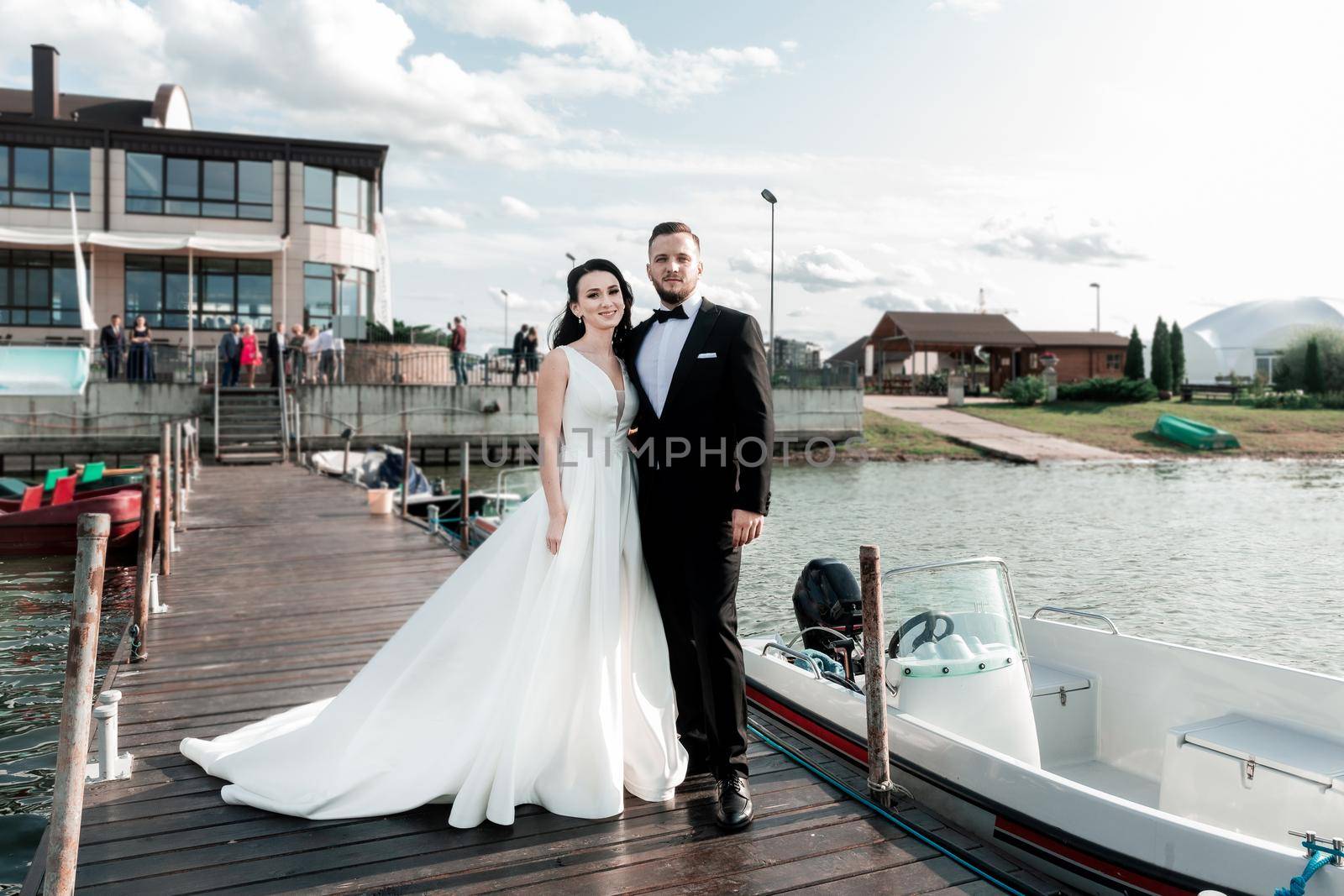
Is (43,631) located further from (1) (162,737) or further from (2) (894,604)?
(2) (894,604)

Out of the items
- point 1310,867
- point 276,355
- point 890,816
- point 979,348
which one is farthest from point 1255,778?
point 979,348

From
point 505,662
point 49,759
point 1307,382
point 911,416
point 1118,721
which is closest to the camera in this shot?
point 505,662

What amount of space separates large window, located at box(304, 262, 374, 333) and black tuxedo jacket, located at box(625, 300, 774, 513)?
95.3 ft

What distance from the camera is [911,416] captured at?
4019cm

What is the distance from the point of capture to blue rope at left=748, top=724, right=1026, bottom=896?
11.2ft

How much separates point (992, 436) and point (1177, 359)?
2152 cm

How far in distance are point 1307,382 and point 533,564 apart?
2105 inches

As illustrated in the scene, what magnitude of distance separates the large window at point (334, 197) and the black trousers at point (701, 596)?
31656mm

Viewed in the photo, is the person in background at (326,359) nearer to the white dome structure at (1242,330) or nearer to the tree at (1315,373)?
the tree at (1315,373)

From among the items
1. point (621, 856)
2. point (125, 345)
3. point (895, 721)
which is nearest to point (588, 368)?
point (621, 856)

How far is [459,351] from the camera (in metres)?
29.5

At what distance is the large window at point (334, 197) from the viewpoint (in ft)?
106

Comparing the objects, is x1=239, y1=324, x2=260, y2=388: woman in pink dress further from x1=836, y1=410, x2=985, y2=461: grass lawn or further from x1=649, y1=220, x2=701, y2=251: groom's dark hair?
x1=649, y1=220, x2=701, y2=251: groom's dark hair

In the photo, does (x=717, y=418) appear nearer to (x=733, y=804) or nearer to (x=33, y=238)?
(x=733, y=804)
